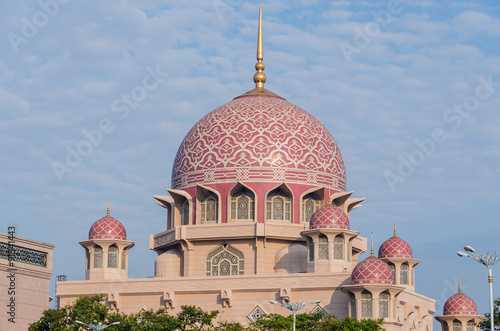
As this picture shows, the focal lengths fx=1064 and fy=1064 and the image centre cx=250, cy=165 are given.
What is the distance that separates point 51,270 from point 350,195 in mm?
15567

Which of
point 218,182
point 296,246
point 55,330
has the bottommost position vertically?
point 55,330

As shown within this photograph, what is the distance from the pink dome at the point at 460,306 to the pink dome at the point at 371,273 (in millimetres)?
10110

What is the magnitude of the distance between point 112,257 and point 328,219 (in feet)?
35.2

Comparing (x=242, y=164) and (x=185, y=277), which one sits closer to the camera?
(x=185, y=277)

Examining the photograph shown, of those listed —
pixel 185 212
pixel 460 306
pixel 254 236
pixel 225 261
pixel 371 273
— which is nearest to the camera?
pixel 371 273

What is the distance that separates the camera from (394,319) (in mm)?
42500

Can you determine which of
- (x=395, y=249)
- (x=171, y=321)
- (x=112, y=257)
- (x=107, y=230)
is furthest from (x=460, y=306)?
(x=107, y=230)

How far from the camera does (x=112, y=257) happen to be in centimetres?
4950

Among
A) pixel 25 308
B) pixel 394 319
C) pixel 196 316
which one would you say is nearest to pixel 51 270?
pixel 25 308

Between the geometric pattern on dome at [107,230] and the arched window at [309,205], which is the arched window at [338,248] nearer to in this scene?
the arched window at [309,205]

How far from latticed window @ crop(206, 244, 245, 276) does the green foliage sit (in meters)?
4.73

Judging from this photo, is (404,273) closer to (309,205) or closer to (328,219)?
(309,205)

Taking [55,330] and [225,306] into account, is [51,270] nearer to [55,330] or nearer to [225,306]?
[55,330]

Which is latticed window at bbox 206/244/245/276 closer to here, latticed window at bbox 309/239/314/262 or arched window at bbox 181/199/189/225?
arched window at bbox 181/199/189/225
